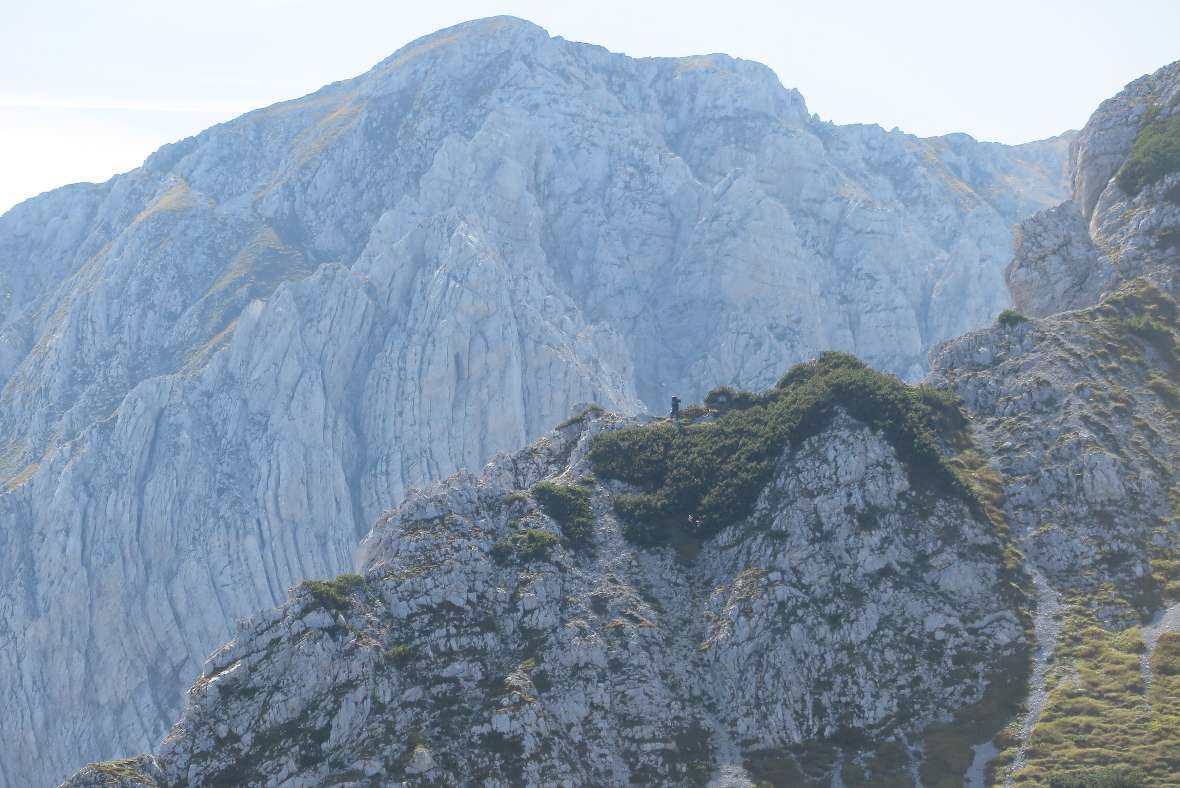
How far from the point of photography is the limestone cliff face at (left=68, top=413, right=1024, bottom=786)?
7738 cm

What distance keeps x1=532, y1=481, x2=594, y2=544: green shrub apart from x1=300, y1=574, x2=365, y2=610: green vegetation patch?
61.2ft

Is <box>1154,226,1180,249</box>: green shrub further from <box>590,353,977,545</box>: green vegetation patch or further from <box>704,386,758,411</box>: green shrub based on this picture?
<box>704,386,758,411</box>: green shrub

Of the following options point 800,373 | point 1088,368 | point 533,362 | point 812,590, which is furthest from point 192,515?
point 1088,368

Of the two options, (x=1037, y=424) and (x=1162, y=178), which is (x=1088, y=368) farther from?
(x=1162, y=178)

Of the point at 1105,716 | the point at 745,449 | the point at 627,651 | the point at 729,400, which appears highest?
the point at 729,400

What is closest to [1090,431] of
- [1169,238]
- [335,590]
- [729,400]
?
[729,400]

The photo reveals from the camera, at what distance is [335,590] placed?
8619 centimetres

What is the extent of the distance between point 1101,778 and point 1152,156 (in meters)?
86.0

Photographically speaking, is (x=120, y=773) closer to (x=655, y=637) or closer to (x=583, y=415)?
(x=655, y=637)

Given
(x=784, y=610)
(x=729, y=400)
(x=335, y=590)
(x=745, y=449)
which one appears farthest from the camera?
(x=729, y=400)

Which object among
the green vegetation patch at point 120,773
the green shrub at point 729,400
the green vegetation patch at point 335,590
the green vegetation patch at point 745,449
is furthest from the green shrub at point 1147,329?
the green vegetation patch at point 120,773

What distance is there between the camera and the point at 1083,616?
277ft

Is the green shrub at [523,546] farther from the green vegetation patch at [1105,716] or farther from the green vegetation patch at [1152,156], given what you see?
the green vegetation patch at [1152,156]

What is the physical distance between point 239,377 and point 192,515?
26256 mm
